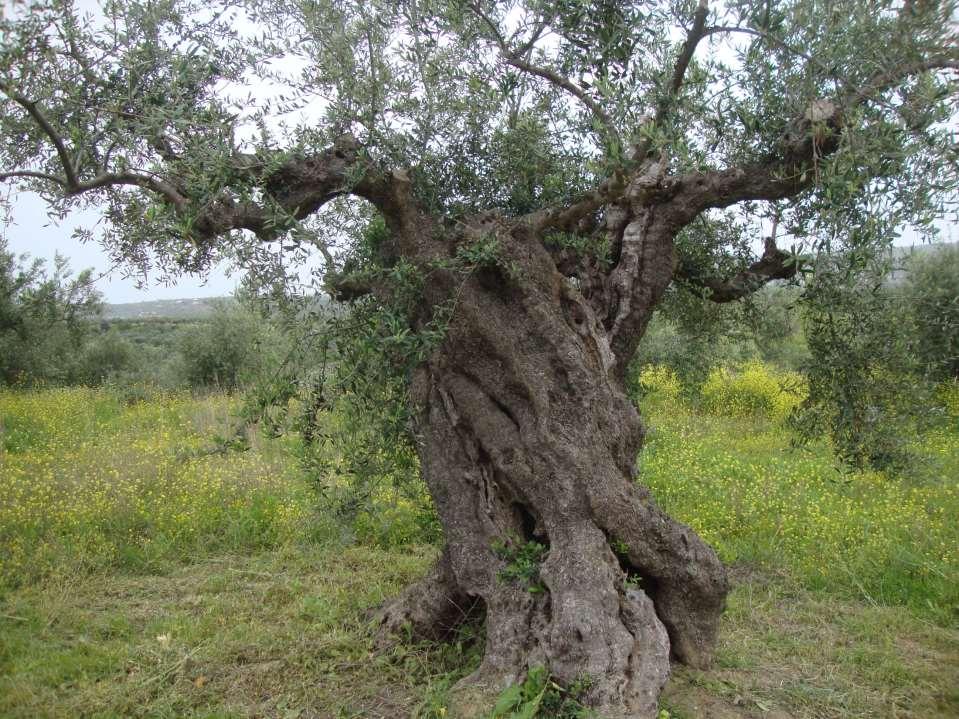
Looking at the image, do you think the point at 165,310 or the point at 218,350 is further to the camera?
the point at 165,310

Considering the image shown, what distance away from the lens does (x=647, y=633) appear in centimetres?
456

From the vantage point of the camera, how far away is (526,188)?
560cm

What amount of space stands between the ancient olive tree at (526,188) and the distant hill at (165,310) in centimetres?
1421

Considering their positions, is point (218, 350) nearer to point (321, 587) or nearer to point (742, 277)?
point (321, 587)

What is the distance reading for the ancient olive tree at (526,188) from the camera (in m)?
4.30

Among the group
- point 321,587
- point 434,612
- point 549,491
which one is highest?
→ point 549,491

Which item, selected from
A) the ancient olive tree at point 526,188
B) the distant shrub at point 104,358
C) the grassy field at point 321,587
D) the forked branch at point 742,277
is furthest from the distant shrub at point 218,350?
the forked branch at point 742,277

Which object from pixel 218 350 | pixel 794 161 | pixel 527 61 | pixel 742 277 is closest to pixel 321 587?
pixel 742 277

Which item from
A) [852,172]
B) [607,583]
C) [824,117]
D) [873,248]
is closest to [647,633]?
[607,583]

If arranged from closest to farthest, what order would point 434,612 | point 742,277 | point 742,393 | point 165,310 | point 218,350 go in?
point 434,612, point 742,277, point 742,393, point 218,350, point 165,310

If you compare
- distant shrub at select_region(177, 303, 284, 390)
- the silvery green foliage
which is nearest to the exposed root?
the silvery green foliage

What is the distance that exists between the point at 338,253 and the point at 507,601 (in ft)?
9.22

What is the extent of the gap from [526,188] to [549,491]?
7.42 feet

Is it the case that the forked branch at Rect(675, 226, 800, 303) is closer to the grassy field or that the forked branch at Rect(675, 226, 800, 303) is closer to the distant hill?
the grassy field
